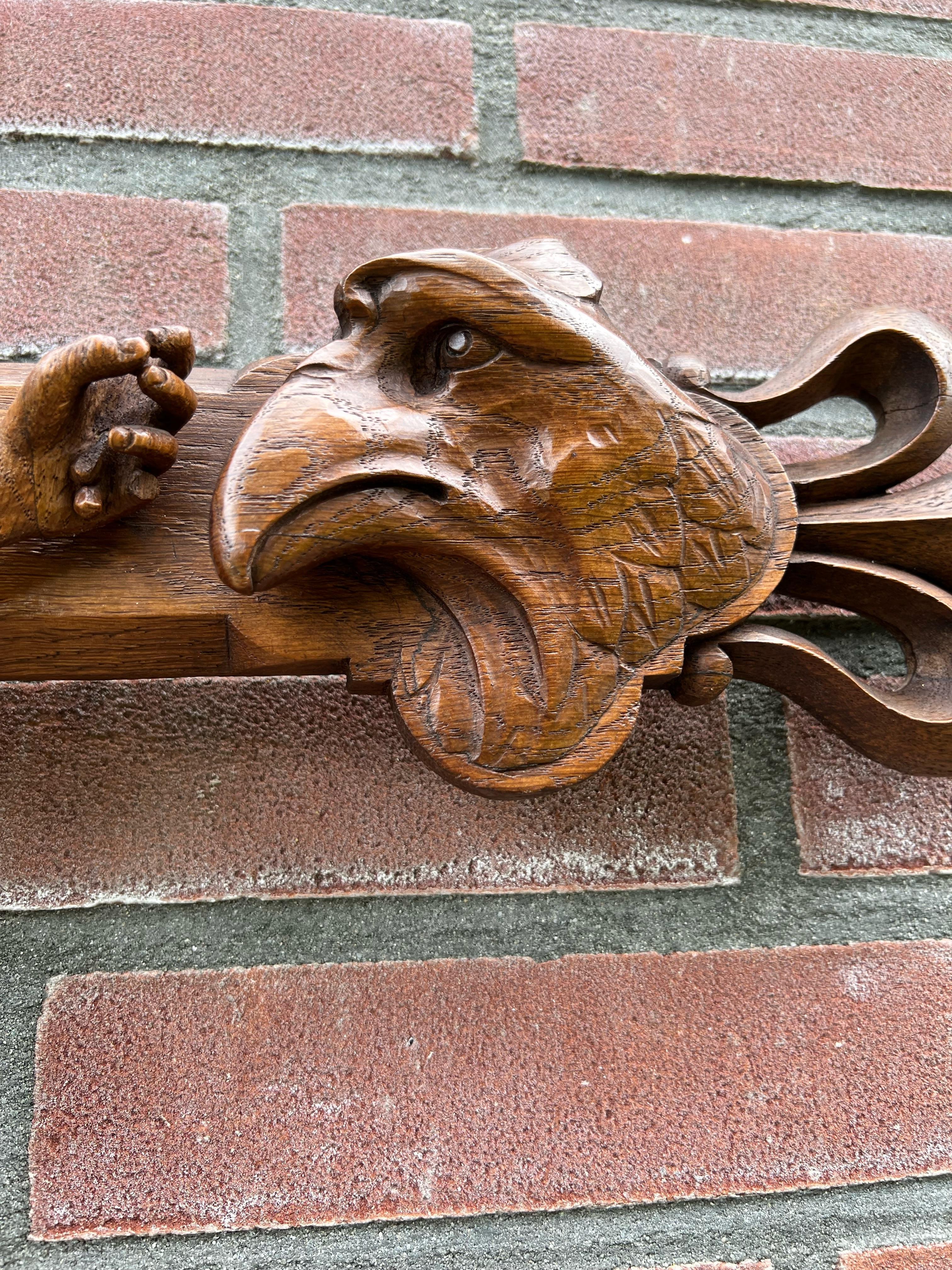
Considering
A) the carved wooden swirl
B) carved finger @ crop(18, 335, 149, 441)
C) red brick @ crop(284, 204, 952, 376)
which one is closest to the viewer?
carved finger @ crop(18, 335, 149, 441)

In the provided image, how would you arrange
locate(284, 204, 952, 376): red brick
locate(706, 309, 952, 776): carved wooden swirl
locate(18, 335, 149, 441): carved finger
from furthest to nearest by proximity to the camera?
locate(284, 204, 952, 376): red brick < locate(706, 309, 952, 776): carved wooden swirl < locate(18, 335, 149, 441): carved finger

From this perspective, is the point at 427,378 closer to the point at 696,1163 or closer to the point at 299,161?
the point at 299,161

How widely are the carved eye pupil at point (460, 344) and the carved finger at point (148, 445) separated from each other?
104 mm

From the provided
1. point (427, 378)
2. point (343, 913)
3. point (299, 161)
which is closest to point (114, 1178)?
point (343, 913)

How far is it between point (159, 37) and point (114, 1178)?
0.56 m

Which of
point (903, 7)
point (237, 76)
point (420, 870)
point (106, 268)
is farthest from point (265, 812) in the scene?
point (903, 7)

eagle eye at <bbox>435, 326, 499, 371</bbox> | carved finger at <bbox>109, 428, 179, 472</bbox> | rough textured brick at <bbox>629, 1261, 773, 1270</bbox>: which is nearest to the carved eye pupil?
eagle eye at <bbox>435, 326, 499, 371</bbox>

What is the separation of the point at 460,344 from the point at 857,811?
32 cm

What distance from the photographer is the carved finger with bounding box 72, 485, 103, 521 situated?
333mm

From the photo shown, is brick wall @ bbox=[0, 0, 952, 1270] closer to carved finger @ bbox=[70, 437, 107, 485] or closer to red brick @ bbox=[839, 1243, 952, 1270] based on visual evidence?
red brick @ bbox=[839, 1243, 952, 1270]

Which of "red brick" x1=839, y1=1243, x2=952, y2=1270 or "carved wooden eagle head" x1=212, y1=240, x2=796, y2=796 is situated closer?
"carved wooden eagle head" x1=212, y1=240, x2=796, y2=796

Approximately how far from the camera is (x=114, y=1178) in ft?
1.37

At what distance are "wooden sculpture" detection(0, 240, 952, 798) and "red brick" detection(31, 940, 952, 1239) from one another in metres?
0.14

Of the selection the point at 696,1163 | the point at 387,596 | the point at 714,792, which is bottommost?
the point at 696,1163
